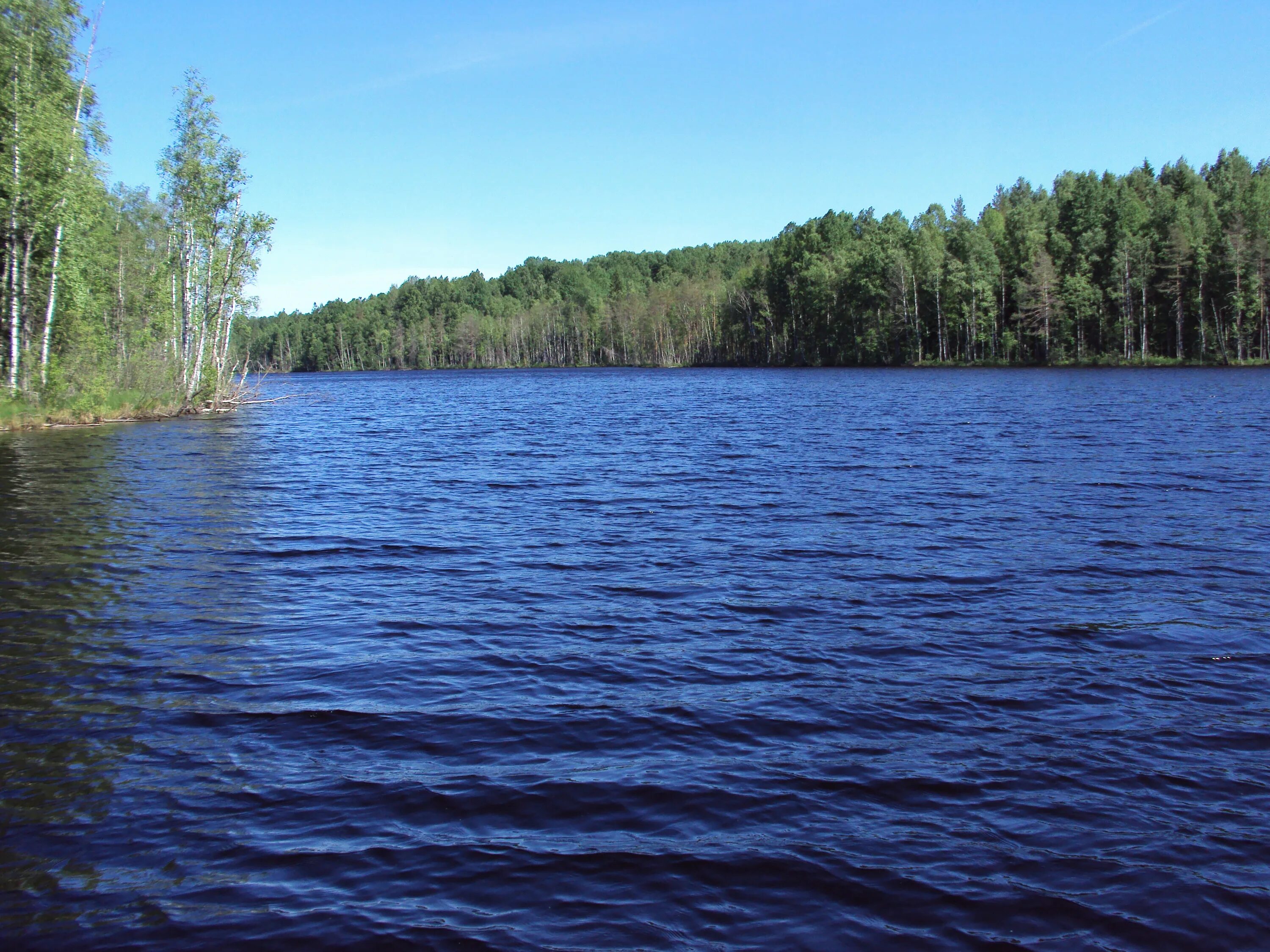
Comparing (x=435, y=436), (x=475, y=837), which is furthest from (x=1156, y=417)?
(x=475, y=837)

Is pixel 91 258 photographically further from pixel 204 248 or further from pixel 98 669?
pixel 98 669

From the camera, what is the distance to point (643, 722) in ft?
30.3

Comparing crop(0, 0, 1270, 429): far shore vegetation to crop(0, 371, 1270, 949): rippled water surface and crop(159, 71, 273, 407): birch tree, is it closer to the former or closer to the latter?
crop(159, 71, 273, 407): birch tree

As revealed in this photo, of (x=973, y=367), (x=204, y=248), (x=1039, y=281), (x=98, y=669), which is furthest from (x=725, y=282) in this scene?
(x=98, y=669)

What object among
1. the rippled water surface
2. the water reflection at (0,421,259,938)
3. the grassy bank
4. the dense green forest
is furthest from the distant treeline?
the rippled water surface

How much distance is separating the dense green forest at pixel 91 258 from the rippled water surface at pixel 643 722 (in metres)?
23.2

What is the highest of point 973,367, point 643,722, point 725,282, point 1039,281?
point 725,282

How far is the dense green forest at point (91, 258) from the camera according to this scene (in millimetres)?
37906

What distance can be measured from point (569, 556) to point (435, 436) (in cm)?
2717

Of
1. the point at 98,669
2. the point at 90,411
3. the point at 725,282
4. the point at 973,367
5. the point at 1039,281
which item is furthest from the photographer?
the point at 725,282

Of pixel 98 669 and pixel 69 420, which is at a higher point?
pixel 69 420

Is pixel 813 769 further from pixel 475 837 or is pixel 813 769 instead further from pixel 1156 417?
pixel 1156 417

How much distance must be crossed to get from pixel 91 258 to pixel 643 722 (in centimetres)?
4579

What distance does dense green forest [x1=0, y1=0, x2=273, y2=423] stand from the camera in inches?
1492
